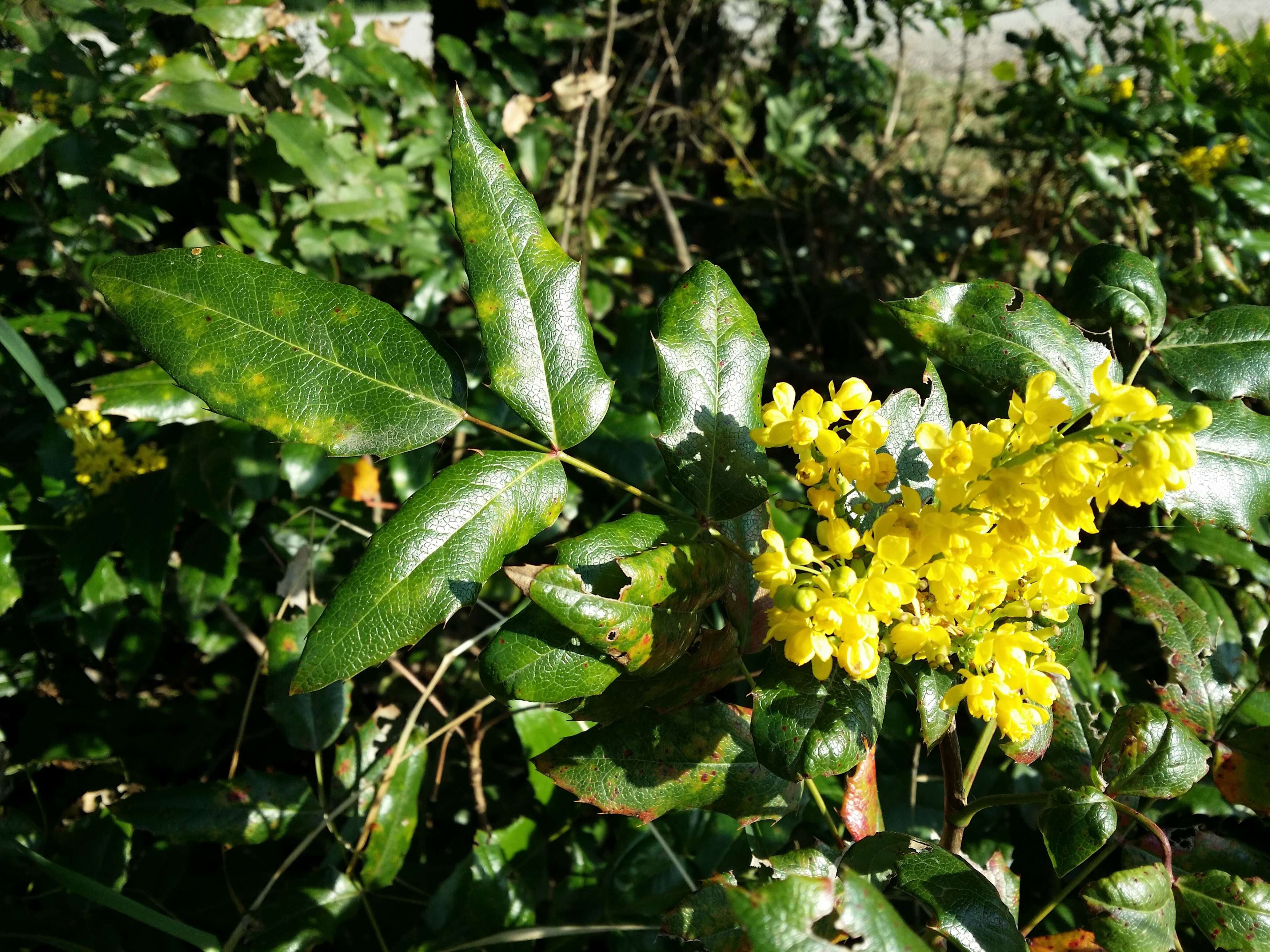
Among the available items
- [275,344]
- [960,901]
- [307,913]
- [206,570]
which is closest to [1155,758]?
[960,901]

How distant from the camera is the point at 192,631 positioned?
1702 mm

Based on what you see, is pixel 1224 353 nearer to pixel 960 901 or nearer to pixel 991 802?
pixel 991 802

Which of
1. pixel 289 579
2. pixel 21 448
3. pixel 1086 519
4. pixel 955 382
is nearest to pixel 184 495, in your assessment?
pixel 289 579

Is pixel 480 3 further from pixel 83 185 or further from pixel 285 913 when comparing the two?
pixel 285 913

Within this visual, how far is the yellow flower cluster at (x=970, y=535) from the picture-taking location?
2.41 feet

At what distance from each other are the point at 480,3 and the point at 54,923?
2.71 m

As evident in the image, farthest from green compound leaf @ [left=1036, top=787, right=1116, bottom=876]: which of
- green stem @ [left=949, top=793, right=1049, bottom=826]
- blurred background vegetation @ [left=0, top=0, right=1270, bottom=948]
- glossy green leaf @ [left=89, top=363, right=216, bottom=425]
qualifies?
glossy green leaf @ [left=89, top=363, right=216, bottom=425]

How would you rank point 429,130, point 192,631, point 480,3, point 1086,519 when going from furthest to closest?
point 480,3, point 429,130, point 192,631, point 1086,519

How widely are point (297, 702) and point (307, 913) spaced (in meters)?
0.33

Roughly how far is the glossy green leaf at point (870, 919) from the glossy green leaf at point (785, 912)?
0.06 feet

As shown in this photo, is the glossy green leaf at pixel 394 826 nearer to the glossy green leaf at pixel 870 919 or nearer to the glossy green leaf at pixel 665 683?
the glossy green leaf at pixel 665 683

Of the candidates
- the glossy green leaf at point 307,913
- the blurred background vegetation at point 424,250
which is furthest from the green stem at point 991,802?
the glossy green leaf at point 307,913

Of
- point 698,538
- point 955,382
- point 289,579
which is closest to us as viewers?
point 698,538

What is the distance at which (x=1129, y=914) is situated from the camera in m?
0.88
